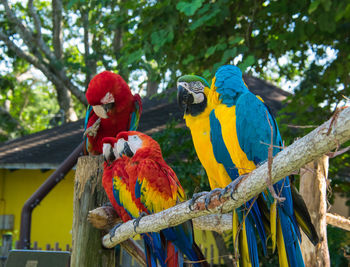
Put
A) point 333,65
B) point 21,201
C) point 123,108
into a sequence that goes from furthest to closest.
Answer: point 21,201
point 333,65
point 123,108

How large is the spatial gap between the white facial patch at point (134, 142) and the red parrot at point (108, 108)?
54 centimetres

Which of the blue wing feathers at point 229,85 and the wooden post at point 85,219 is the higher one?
the blue wing feathers at point 229,85

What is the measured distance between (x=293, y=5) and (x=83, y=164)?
212cm

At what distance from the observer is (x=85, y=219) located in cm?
218

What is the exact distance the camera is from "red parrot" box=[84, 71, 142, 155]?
2.60 m

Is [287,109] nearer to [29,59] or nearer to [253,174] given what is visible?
[253,174]

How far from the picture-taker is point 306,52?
4434 mm

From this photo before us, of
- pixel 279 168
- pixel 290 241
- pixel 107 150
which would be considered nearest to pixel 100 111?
pixel 107 150

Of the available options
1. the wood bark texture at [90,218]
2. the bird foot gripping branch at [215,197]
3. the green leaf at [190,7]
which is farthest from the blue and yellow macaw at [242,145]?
the green leaf at [190,7]

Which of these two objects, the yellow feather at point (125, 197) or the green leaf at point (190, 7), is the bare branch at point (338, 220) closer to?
the yellow feather at point (125, 197)

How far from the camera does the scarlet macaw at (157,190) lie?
196 cm

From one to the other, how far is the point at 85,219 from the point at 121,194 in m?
0.25

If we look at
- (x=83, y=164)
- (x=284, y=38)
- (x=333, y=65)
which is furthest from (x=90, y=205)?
(x=333, y=65)

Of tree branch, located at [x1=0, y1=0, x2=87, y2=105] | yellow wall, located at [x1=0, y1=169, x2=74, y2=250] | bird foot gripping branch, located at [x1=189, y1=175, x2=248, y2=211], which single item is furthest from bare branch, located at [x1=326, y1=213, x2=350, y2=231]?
yellow wall, located at [x1=0, y1=169, x2=74, y2=250]
